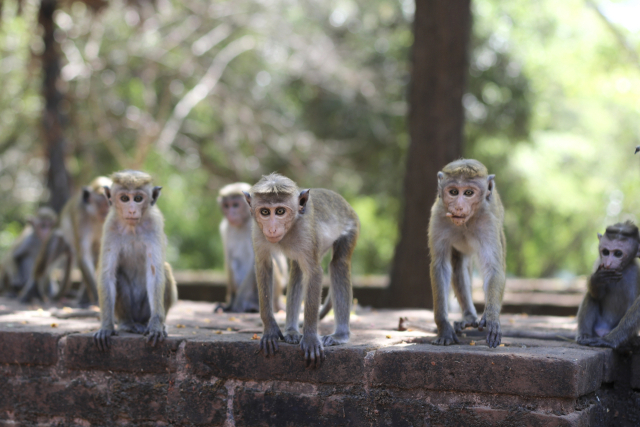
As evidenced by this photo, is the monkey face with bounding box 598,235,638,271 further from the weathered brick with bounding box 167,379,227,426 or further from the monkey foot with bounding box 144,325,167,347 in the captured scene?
the monkey foot with bounding box 144,325,167,347

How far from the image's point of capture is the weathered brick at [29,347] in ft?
16.4

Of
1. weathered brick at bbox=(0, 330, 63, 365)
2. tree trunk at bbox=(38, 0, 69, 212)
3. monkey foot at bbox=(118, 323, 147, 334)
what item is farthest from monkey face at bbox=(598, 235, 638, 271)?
tree trunk at bbox=(38, 0, 69, 212)

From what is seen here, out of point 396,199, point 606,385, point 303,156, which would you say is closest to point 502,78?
point 396,199

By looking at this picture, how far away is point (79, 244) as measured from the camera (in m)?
7.47

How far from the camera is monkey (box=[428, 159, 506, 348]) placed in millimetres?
4320

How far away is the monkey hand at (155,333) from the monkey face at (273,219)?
1188mm

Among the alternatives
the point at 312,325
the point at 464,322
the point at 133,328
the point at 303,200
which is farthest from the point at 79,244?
the point at 464,322

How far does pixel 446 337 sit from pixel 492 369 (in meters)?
0.58

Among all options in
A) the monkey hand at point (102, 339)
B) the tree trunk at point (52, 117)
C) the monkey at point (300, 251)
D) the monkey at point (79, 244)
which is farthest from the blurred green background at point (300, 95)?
the monkey at point (300, 251)

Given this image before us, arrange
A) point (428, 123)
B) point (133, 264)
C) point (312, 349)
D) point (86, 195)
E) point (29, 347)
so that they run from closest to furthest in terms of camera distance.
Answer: point (312, 349) → point (29, 347) → point (133, 264) → point (86, 195) → point (428, 123)

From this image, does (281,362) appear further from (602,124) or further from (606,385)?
(602,124)

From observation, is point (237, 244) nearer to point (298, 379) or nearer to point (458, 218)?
point (298, 379)

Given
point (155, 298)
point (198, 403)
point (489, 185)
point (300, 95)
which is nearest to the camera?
point (489, 185)

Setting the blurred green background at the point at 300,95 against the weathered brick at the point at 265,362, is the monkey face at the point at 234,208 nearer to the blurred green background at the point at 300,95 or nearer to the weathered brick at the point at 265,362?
A: the weathered brick at the point at 265,362
